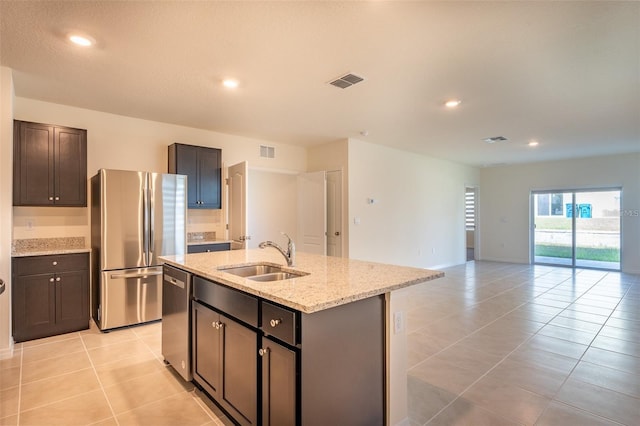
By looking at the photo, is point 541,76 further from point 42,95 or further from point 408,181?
point 42,95

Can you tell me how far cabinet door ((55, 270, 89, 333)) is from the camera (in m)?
3.49

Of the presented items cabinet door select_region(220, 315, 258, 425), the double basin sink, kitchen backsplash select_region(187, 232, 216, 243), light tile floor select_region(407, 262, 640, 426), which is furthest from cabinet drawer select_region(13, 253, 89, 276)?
light tile floor select_region(407, 262, 640, 426)

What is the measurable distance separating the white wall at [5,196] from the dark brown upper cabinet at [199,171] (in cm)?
171

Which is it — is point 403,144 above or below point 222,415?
above

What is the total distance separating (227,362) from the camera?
6.52 feet

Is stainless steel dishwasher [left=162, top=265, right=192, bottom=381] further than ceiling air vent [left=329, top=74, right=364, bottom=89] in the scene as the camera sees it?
No

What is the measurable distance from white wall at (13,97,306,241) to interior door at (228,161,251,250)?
0.34 m

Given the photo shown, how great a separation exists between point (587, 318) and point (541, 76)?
2994 mm

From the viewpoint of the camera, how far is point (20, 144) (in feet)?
11.0

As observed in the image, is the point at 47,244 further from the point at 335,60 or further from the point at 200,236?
the point at 335,60

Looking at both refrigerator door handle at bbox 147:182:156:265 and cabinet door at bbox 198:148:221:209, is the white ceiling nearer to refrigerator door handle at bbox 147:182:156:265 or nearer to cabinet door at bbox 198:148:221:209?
cabinet door at bbox 198:148:221:209

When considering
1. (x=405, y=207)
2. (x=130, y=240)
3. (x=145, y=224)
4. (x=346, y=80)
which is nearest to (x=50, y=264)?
(x=130, y=240)

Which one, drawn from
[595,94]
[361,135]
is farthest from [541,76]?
[361,135]

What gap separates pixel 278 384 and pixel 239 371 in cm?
40
